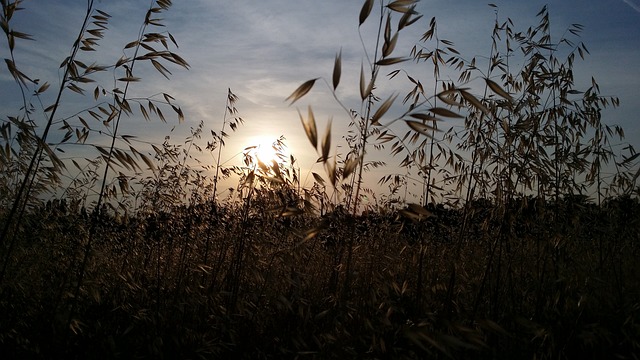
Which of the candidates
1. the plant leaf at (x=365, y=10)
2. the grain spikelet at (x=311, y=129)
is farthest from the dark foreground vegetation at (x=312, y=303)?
the plant leaf at (x=365, y=10)

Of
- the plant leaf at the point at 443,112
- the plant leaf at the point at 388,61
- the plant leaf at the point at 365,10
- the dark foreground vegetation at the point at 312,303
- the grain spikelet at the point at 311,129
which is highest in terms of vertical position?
the plant leaf at the point at 365,10

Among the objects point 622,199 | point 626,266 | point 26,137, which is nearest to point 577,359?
point 622,199

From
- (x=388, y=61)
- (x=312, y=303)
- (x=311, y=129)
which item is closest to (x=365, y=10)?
(x=388, y=61)

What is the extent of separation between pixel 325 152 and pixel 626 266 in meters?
4.88

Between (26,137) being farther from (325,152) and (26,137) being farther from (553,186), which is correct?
(553,186)

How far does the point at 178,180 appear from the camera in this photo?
15.5 ft

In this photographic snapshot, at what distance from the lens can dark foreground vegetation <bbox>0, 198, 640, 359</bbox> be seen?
252 cm

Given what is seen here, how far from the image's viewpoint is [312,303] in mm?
3564

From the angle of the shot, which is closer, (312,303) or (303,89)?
(303,89)

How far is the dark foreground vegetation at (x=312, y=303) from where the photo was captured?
8.28ft

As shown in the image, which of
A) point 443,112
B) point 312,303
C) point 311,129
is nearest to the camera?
point 311,129

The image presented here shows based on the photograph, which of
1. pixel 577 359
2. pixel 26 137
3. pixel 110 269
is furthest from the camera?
pixel 110 269

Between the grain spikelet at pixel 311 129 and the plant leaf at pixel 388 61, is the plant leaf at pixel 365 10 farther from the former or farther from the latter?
the grain spikelet at pixel 311 129

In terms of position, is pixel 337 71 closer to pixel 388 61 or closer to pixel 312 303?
pixel 388 61
